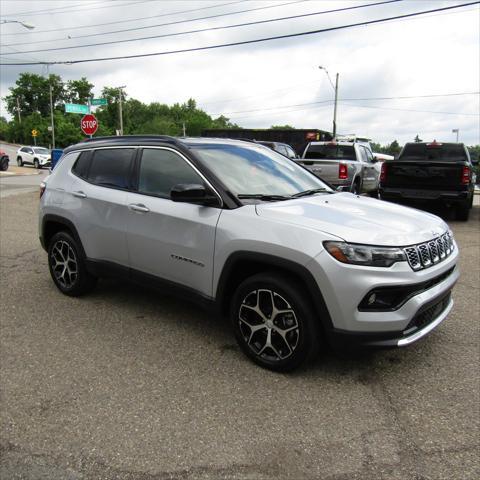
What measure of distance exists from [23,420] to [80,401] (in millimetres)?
351

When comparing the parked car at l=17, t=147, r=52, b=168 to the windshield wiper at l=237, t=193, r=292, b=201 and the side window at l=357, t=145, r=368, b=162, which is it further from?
the windshield wiper at l=237, t=193, r=292, b=201

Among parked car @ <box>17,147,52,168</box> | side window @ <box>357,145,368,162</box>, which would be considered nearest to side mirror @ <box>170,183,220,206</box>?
side window @ <box>357,145,368,162</box>

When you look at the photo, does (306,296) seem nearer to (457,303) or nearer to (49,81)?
(457,303)

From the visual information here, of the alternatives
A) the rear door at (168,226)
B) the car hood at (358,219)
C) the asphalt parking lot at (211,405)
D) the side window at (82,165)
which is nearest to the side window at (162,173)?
the rear door at (168,226)

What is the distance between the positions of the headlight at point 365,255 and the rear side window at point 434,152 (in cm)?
973

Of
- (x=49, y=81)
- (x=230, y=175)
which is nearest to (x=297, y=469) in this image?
(x=230, y=175)

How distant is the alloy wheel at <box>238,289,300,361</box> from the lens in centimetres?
328

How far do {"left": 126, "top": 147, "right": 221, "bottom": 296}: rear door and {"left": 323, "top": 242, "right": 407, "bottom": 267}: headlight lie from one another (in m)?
1.03

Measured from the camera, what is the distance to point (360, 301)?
295cm

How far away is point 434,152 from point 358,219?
32.4 feet

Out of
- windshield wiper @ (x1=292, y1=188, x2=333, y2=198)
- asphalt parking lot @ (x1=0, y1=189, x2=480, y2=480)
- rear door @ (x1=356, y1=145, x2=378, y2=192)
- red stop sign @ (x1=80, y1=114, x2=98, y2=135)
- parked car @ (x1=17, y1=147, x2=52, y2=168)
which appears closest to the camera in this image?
asphalt parking lot @ (x1=0, y1=189, x2=480, y2=480)

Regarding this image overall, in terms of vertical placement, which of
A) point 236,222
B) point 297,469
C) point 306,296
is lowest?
point 297,469

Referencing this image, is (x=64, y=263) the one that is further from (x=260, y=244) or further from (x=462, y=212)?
(x=462, y=212)

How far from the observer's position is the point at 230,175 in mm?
3838
